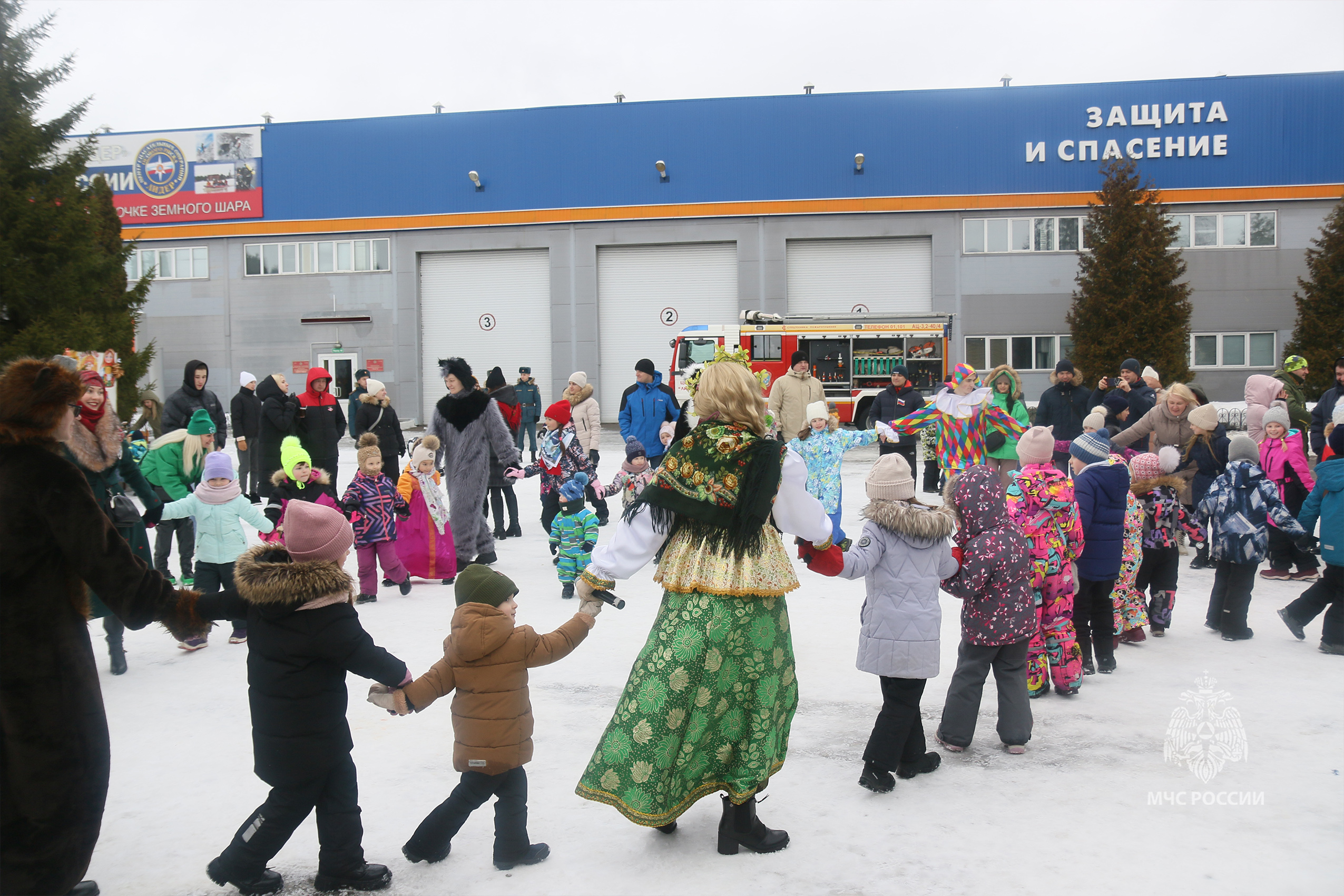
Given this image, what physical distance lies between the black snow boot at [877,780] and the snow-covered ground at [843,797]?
4cm

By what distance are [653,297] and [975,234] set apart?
9.18 meters

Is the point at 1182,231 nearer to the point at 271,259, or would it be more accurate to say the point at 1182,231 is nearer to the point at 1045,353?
the point at 1045,353

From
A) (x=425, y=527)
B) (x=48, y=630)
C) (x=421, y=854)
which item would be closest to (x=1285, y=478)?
(x=425, y=527)

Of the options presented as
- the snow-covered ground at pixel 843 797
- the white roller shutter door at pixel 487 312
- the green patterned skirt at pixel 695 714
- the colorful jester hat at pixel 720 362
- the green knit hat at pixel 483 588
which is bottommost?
the snow-covered ground at pixel 843 797

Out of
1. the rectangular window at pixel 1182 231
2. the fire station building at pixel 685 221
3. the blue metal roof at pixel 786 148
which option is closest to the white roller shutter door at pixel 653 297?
the fire station building at pixel 685 221

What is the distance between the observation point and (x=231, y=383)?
2942cm

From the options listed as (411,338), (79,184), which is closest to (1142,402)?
(79,184)

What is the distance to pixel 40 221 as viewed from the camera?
11.3 m

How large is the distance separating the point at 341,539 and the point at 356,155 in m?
28.7

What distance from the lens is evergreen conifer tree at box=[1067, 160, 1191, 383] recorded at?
81.3 feet

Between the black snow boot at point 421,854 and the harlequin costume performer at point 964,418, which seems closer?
the black snow boot at point 421,854

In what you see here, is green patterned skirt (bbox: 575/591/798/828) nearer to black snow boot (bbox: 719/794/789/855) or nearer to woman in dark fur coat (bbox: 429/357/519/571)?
black snow boot (bbox: 719/794/789/855)

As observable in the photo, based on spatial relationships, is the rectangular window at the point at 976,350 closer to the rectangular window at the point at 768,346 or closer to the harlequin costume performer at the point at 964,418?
the rectangular window at the point at 768,346

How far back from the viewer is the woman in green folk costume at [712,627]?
3.38 m
